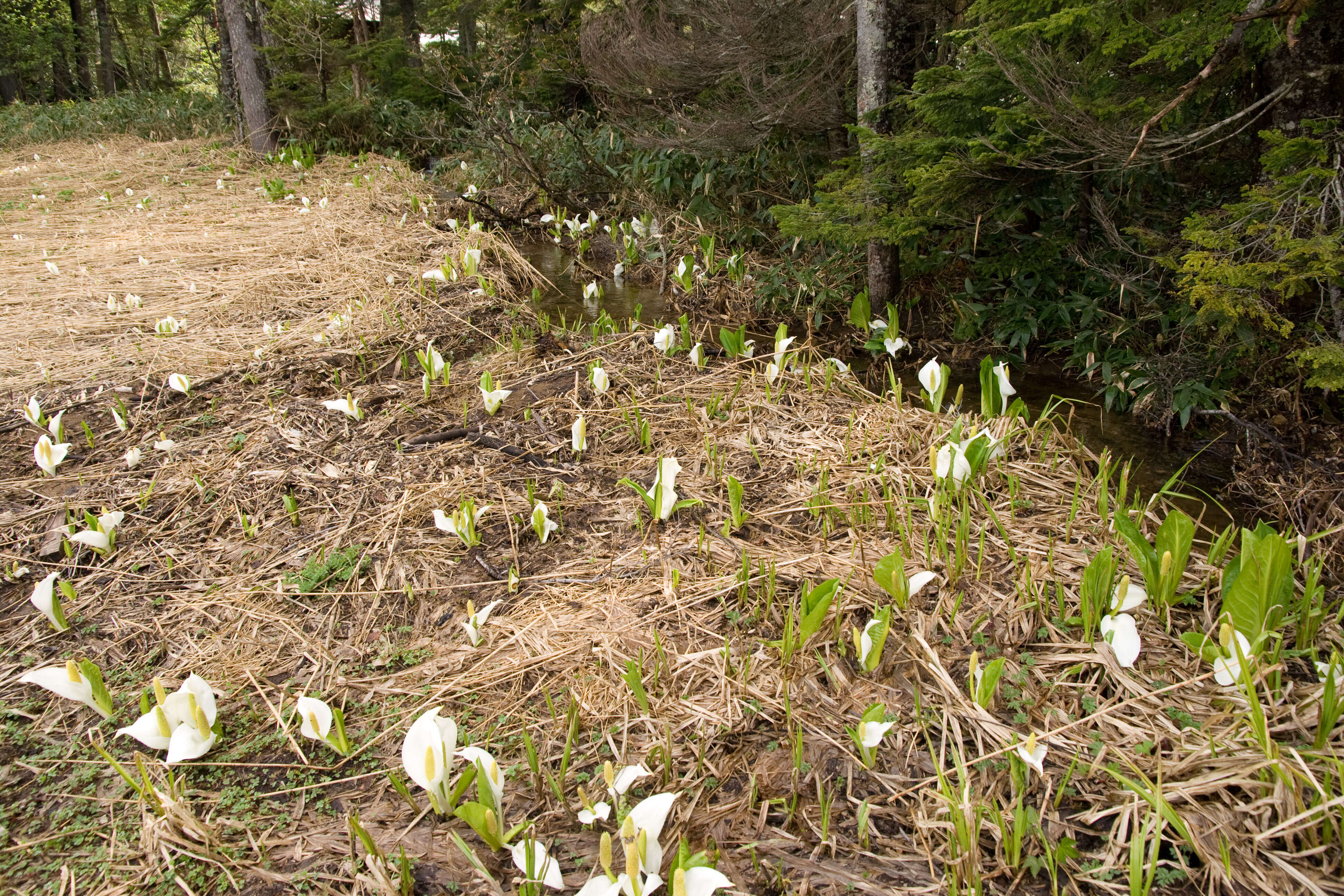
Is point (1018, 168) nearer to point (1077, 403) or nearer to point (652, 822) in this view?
point (1077, 403)

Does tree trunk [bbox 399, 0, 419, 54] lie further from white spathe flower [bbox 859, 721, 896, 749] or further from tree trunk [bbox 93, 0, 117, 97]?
white spathe flower [bbox 859, 721, 896, 749]

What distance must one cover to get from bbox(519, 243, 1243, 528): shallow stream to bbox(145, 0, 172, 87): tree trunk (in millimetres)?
19151

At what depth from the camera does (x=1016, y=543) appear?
7.36ft

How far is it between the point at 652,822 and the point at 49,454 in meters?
2.52

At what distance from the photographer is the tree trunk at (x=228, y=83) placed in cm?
968

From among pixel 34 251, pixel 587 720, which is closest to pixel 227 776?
pixel 587 720

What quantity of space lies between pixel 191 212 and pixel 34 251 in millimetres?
1362

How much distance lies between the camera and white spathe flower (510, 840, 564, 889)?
1.31 m

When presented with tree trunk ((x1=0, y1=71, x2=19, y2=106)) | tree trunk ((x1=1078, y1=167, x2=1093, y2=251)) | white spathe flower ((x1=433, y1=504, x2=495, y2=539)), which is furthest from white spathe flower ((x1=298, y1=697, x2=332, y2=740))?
tree trunk ((x1=0, y1=71, x2=19, y2=106))

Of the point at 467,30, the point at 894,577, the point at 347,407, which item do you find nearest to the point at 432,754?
the point at 894,577

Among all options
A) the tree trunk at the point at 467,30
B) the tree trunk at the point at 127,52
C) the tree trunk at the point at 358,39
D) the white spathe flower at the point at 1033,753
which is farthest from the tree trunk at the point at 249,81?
the tree trunk at the point at 127,52

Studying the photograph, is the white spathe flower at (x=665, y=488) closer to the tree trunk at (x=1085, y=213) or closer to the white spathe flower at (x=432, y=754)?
the white spathe flower at (x=432, y=754)

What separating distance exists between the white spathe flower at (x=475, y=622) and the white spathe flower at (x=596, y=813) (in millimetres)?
600

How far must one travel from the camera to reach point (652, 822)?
1.37m
